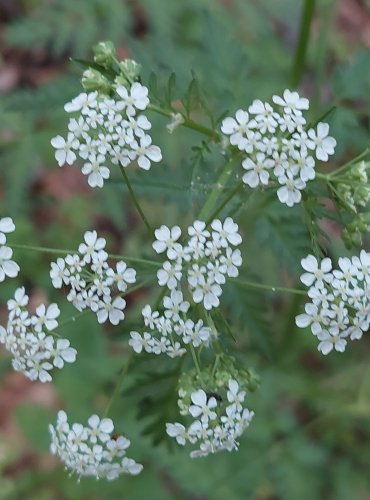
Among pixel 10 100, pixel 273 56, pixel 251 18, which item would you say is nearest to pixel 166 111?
pixel 10 100

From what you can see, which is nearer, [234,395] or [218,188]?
[234,395]

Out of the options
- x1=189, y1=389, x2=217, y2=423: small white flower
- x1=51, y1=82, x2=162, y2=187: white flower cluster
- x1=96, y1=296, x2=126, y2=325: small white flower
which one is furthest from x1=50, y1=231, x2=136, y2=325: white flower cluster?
x1=189, y1=389, x2=217, y2=423: small white flower

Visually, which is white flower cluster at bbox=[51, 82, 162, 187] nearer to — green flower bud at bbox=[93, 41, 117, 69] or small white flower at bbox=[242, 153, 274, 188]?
green flower bud at bbox=[93, 41, 117, 69]

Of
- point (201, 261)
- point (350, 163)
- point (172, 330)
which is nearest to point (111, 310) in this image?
point (172, 330)

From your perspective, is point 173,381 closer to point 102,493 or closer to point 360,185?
point 360,185

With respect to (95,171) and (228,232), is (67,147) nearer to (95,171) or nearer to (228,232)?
(95,171)

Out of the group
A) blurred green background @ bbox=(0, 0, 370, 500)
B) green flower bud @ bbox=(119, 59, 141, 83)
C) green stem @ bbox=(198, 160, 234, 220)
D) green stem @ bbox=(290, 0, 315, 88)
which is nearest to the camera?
green flower bud @ bbox=(119, 59, 141, 83)

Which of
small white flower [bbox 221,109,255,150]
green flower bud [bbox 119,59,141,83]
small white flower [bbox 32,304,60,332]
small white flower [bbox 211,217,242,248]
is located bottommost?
small white flower [bbox 32,304,60,332]
